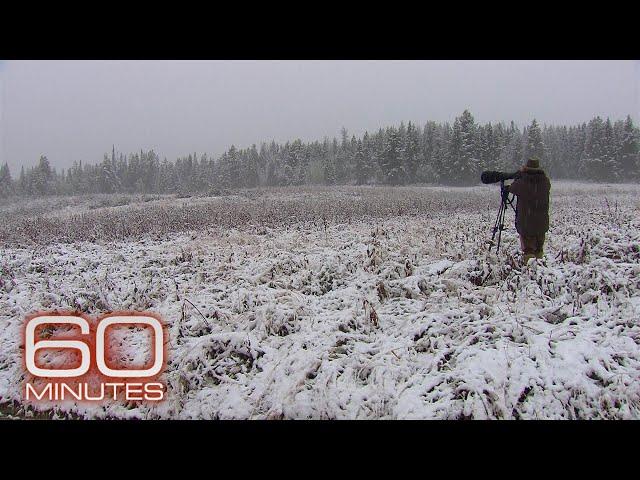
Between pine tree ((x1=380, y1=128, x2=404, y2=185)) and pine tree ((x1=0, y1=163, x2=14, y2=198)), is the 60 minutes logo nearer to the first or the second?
pine tree ((x1=0, y1=163, x2=14, y2=198))

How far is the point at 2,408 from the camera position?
375cm

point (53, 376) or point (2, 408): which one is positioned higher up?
point (53, 376)

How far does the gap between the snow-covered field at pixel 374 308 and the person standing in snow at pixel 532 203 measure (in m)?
0.34

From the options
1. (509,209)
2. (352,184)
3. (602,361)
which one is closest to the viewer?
(602,361)

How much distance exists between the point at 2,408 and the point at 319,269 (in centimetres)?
440

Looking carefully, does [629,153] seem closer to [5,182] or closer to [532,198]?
[532,198]

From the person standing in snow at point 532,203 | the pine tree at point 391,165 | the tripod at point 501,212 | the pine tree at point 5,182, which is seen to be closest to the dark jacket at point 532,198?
the person standing in snow at point 532,203

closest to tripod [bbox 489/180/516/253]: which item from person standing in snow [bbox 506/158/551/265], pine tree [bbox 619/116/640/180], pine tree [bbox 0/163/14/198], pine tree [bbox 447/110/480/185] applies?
person standing in snow [bbox 506/158/551/265]

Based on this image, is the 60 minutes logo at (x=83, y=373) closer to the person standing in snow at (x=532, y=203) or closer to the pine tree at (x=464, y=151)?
the person standing in snow at (x=532, y=203)

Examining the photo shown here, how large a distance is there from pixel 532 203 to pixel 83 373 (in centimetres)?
667

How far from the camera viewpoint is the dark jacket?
210 inches
